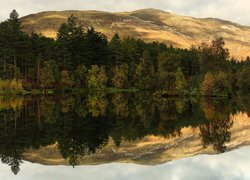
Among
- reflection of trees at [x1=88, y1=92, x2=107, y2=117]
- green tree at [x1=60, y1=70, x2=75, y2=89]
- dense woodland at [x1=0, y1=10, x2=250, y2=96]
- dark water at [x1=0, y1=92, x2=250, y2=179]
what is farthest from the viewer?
green tree at [x1=60, y1=70, x2=75, y2=89]

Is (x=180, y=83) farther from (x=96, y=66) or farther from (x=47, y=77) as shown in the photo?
(x=47, y=77)

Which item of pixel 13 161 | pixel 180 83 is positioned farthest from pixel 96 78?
pixel 13 161

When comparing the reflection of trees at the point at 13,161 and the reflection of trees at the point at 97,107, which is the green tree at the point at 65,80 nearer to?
the reflection of trees at the point at 97,107

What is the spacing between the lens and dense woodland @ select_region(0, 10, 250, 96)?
311ft

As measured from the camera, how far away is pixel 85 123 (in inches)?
1594

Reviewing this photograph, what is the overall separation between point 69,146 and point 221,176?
11.5 metres

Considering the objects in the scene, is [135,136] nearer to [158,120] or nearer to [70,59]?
[158,120]

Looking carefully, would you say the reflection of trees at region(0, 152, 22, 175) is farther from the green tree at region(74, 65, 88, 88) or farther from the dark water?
the green tree at region(74, 65, 88, 88)

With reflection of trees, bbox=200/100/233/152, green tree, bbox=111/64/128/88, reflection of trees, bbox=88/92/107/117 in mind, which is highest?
reflection of trees, bbox=200/100/233/152

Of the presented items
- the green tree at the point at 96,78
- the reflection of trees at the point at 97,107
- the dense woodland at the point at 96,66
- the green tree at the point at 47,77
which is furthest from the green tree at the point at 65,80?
the reflection of trees at the point at 97,107

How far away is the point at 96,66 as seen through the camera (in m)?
108

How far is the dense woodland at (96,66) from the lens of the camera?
9488 cm

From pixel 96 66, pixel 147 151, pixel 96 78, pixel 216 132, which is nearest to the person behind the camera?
pixel 147 151

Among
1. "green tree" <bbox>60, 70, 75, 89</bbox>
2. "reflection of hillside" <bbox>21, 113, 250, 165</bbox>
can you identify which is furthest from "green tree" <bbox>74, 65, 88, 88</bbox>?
"reflection of hillside" <bbox>21, 113, 250, 165</bbox>
